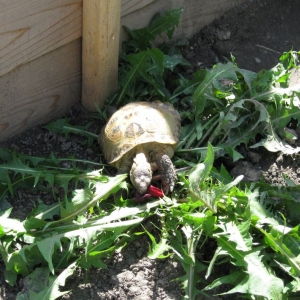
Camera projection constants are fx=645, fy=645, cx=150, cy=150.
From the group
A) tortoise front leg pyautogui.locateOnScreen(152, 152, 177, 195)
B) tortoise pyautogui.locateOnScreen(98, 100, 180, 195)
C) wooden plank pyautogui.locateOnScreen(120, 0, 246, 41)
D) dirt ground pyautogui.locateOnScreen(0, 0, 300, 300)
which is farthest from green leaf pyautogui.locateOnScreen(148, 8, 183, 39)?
tortoise front leg pyautogui.locateOnScreen(152, 152, 177, 195)

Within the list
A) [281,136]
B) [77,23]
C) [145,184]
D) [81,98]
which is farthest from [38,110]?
[281,136]

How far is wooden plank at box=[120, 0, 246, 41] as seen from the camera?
4.38 meters

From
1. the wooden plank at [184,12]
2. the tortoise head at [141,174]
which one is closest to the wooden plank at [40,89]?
the wooden plank at [184,12]

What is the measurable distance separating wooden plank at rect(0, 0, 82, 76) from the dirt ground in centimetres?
56

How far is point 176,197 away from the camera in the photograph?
3814 millimetres

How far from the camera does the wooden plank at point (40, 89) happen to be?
13.0 ft

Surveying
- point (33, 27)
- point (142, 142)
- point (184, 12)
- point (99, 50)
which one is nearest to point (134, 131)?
point (142, 142)

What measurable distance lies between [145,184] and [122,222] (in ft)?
1.12

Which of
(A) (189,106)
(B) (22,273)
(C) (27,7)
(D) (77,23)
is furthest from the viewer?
(A) (189,106)

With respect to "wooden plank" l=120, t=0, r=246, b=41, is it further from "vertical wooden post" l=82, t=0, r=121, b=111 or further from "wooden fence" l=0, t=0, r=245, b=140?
"vertical wooden post" l=82, t=0, r=121, b=111

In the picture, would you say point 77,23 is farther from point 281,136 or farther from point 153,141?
point 281,136

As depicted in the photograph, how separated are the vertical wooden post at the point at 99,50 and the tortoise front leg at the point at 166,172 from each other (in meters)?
0.68

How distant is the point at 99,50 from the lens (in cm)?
408

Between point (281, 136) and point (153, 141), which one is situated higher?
point (153, 141)
